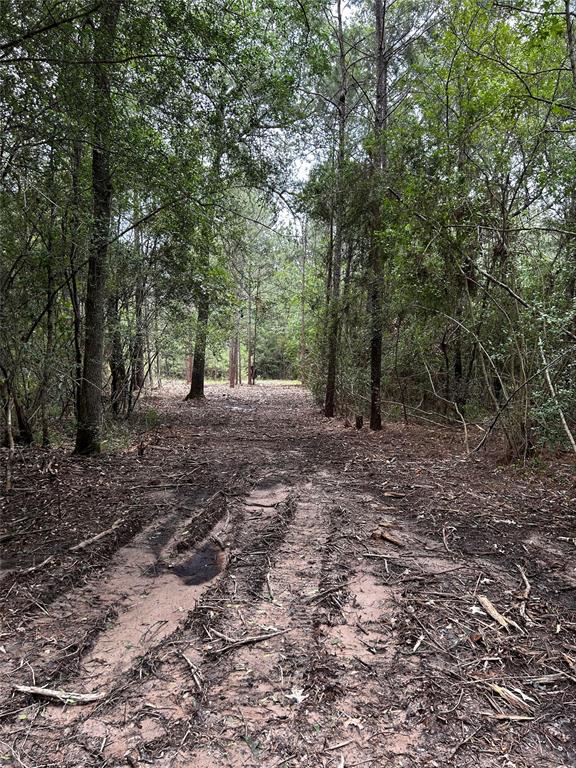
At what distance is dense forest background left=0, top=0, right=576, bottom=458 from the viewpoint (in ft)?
13.4

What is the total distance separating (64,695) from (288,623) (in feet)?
3.67

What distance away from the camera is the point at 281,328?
2806 centimetres

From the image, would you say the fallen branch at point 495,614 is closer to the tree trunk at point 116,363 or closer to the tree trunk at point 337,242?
the tree trunk at point 116,363

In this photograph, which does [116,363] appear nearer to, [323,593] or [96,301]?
[96,301]

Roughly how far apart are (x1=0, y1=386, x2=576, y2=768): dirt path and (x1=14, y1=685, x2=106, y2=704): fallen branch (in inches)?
1.3

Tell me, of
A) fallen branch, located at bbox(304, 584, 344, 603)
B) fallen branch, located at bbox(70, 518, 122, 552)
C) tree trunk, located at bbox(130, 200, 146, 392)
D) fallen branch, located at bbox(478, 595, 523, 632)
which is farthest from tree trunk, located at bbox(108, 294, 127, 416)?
fallen branch, located at bbox(478, 595, 523, 632)

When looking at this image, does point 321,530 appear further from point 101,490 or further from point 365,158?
point 365,158

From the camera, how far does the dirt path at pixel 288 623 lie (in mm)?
1739

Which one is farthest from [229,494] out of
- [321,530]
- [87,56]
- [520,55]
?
[520,55]

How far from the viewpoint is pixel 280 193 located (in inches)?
247

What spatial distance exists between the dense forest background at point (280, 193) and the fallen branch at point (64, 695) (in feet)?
12.1

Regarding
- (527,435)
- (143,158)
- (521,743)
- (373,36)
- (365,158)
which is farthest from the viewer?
(373,36)

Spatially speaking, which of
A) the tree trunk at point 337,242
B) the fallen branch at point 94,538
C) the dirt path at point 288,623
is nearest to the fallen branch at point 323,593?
the dirt path at point 288,623

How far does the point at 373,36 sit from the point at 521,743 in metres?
12.8
